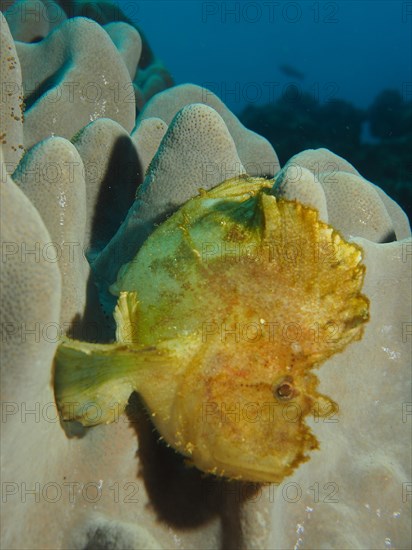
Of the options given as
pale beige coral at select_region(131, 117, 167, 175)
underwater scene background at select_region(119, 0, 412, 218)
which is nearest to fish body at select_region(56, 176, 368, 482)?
pale beige coral at select_region(131, 117, 167, 175)

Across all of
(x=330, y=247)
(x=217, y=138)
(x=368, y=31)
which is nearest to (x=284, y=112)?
(x=217, y=138)

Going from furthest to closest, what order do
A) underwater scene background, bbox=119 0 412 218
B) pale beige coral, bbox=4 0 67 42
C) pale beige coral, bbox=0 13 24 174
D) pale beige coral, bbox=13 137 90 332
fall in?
underwater scene background, bbox=119 0 412 218, pale beige coral, bbox=4 0 67 42, pale beige coral, bbox=0 13 24 174, pale beige coral, bbox=13 137 90 332

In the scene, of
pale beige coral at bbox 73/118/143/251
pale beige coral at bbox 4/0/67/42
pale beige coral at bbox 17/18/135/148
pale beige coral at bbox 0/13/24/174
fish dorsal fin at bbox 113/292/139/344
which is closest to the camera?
fish dorsal fin at bbox 113/292/139/344

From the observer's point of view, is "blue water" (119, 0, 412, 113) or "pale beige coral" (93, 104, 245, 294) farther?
"blue water" (119, 0, 412, 113)

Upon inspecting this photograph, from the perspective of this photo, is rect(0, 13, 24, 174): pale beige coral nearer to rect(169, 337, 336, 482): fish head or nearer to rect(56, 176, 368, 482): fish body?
rect(56, 176, 368, 482): fish body

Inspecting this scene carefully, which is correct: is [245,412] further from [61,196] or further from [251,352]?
[61,196]

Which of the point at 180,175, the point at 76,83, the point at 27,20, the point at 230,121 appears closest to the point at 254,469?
the point at 180,175

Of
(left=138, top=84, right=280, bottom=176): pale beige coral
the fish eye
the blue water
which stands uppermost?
the fish eye

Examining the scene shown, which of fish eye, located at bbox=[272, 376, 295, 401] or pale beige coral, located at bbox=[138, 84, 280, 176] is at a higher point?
fish eye, located at bbox=[272, 376, 295, 401]
